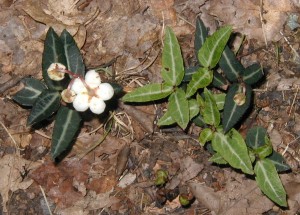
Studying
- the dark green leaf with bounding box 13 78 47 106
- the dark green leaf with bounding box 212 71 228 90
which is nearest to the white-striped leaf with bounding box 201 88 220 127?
the dark green leaf with bounding box 212 71 228 90

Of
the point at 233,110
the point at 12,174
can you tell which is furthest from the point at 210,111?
the point at 12,174

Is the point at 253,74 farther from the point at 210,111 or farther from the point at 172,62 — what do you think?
the point at 172,62

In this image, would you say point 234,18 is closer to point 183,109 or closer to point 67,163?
point 183,109

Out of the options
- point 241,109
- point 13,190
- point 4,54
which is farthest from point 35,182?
point 241,109

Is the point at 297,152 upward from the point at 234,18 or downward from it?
downward

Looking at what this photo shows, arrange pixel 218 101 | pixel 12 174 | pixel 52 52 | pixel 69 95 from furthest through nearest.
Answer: pixel 12 174
pixel 218 101
pixel 52 52
pixel 69 95

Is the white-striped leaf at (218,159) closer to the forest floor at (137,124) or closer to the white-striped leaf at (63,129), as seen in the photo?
the forest floor at (137,124)
